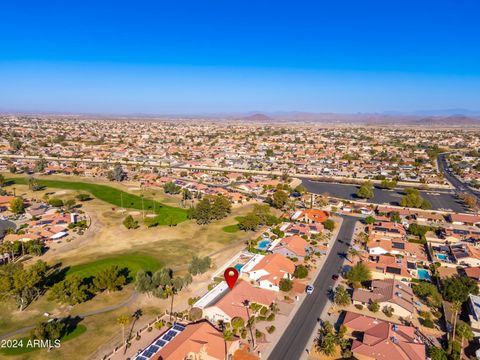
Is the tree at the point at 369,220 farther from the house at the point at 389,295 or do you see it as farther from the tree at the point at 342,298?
the tree at the point at 342,298

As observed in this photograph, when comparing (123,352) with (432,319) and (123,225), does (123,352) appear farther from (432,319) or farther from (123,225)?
(123,225)

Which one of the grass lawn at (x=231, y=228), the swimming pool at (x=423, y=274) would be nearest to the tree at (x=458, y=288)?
the swimming pool at (x=423, y=274)

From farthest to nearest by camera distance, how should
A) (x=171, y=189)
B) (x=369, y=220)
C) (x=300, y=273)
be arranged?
1. (x=171, y=189)
2. (x=369, y=220)
3. (x=300, y=273)

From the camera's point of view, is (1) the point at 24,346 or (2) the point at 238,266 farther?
Answer: (2) the point at 238,266

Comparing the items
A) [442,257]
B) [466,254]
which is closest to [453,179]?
[466,254]

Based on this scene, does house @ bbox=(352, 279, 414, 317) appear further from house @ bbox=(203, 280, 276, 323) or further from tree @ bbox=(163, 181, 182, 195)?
tree @ bbox=(163, 181, 182, 195)

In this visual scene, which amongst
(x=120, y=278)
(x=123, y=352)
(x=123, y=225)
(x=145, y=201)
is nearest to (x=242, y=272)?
(x=120, y=278)

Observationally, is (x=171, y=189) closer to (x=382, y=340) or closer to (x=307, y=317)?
(x=307, y=317)

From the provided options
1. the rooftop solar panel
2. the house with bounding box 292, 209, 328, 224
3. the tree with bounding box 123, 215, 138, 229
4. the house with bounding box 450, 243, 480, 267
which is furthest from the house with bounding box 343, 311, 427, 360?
the tree with bounding box 123, 215, 138, 229
